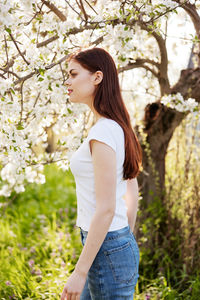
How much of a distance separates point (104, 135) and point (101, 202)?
0.87 feet

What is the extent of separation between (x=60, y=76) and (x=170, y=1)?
0.79 metres

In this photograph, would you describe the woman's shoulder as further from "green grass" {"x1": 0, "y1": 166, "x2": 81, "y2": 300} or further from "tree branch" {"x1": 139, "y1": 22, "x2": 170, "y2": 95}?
"tree branch" {"x1": 139, "y1": 22, "x2": 170, "y2": 95}

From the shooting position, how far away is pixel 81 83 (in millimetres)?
1583

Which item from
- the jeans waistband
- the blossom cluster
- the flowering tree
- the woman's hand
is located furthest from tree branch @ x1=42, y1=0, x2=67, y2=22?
the woman's hand

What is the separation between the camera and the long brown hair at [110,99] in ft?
5.00

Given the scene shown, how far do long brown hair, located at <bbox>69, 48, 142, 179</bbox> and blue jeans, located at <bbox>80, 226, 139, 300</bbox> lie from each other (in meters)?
0.29

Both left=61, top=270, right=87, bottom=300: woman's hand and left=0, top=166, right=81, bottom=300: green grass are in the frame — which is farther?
left=0, top=166, right=81, bottom=300: green grass

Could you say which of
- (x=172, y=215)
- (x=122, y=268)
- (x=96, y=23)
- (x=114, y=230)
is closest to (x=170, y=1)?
(x=96, y=23)

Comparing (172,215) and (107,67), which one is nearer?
(107,67)

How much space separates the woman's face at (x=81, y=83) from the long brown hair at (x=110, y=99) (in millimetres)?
23

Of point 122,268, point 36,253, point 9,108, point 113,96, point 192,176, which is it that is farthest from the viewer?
point 36,253

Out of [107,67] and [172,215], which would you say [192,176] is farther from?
[107,67]

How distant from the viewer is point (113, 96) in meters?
1.57

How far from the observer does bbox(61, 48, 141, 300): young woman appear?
135 cm
